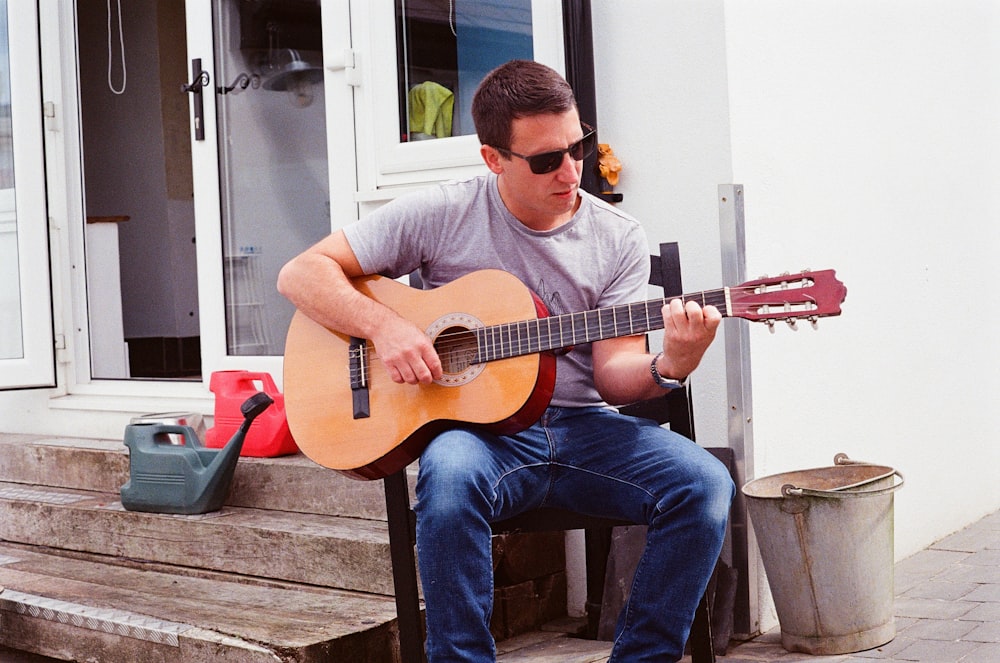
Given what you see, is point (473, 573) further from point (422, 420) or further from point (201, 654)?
point (201, 654)

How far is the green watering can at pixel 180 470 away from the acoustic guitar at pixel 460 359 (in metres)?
1.02

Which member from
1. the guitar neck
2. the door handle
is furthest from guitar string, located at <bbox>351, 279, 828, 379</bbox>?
the door handle

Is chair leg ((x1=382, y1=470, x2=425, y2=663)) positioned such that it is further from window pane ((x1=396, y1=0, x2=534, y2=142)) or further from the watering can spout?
window pane ((x1=396, y1=0, x2=534, y2=142))

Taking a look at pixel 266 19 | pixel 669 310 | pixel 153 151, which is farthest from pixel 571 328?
pixel 153 151

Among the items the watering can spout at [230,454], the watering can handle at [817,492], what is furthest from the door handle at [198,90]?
the watering can handle at [817,492]

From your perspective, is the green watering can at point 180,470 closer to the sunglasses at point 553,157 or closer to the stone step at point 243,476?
the stone step at point 243,476

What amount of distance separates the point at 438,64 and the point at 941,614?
2242mm

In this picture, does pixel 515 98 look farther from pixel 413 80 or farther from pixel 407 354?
pixel 413 80

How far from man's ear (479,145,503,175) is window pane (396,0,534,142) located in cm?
123

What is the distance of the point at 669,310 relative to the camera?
2.15 m

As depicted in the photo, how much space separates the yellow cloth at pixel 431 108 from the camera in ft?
12.4

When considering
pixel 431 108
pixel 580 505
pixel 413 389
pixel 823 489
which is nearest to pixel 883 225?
pixel 823 489

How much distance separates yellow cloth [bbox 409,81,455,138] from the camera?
12.4 feet

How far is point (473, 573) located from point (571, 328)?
0.50 m
